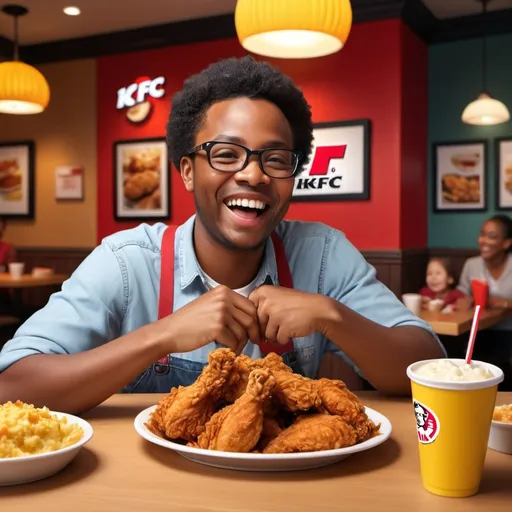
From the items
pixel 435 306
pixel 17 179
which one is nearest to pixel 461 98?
pixel 435 306

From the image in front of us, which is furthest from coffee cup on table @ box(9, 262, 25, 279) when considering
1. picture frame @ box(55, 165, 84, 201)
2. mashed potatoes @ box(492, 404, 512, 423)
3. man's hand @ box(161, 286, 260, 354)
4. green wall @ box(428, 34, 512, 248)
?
mashed potatoes @ box(492, 404, 512, 423)

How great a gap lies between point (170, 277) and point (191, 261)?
0.07 meters

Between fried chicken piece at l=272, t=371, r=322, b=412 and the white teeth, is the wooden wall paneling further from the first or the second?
fried chicken piece at l=272, t=371, r=322, b=412

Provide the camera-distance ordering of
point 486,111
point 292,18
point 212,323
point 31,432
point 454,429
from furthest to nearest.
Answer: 1. point 486,111
2. point 292,18
3. point 212,323
4. point 31,432
5. point 454,429

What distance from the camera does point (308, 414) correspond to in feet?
3.44

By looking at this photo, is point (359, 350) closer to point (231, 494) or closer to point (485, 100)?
point (231, 494)

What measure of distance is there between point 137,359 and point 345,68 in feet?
16.9

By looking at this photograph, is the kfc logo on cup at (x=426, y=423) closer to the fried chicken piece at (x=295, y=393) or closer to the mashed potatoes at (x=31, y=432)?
the fried chicken piece at (x=295, y=393)

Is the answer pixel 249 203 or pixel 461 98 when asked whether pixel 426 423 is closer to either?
pixel 249 203

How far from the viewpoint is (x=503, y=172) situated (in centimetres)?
617

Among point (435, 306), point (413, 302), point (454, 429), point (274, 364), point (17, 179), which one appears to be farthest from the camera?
point (17, 179)

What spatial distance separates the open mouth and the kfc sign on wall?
5.41 m

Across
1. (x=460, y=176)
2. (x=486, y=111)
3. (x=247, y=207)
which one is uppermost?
(x=486, y=111)

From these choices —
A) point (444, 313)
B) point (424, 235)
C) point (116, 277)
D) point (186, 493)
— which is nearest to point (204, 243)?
point (116, 277)
